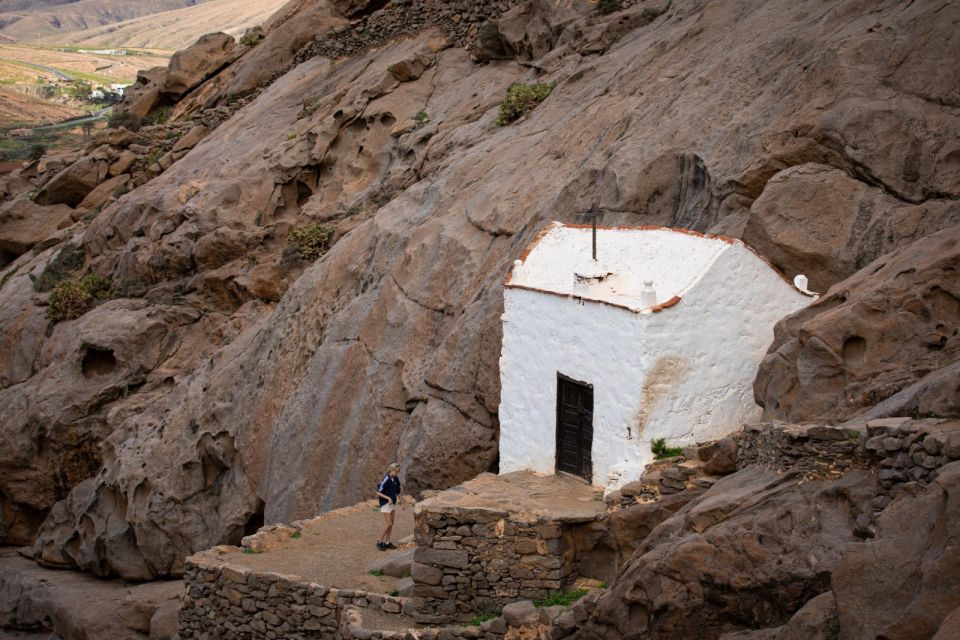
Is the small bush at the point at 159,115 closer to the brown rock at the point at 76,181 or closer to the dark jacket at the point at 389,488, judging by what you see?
the brown rock at the point at 76,181

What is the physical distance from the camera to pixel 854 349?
12.6 meters

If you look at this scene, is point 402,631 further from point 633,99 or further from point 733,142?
point 633,99

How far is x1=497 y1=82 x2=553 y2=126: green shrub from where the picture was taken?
23984mm

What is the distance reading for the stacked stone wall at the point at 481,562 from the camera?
13500mm

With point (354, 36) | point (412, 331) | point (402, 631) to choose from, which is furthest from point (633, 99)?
point (354, 36)

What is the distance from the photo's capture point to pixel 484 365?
17.9 metres

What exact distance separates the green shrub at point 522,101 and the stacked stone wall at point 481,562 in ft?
39.8

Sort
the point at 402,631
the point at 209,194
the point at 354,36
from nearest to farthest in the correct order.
A: the point at 402,631, the point at 209,194, the point at 354,36

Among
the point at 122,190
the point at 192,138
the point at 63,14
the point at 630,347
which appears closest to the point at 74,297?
the point at 122,190

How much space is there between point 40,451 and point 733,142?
18628 mm

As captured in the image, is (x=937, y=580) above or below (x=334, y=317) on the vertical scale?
above

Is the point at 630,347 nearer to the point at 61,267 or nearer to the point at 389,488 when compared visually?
the point at 389,488

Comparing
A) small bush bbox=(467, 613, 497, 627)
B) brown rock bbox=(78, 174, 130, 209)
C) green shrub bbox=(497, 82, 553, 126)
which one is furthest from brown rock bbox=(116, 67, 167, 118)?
small bush bbox=(467, 613, 497, 627)

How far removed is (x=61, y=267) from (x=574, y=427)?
21677 mm
